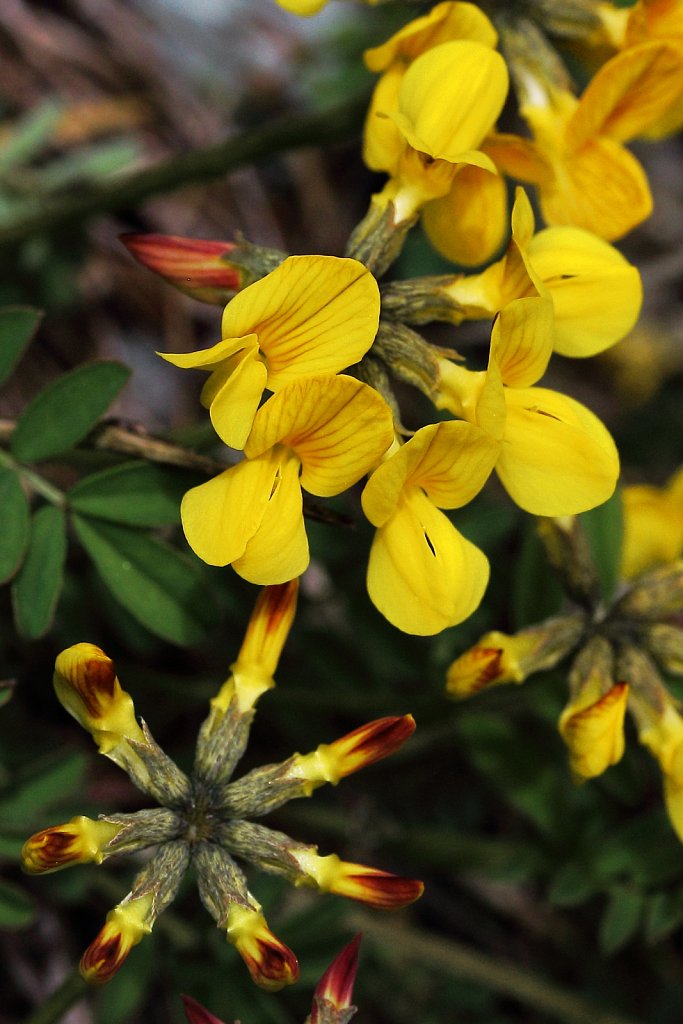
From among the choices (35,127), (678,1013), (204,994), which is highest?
(35,127)

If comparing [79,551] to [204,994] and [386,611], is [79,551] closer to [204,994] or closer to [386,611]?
[204,994]

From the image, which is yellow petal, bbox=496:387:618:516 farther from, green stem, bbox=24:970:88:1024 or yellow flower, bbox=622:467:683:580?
green stem, bbox=24:970:88:1024

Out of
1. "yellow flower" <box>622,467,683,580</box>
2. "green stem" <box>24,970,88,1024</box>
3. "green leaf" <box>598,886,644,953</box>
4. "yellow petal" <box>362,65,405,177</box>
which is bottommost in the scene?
"green leaf" <box>598,886,644,953</box>

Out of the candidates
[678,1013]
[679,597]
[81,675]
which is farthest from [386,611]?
[678,1013]

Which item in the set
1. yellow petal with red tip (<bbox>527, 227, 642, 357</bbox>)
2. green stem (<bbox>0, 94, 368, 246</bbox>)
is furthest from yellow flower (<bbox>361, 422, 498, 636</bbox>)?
green stem (<bbox>0, 94, 368, 246</bbox>)

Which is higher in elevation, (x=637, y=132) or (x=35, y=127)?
(x=637, y=132)

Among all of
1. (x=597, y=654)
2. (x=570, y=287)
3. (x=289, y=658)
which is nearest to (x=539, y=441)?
(x=570, y=287)
